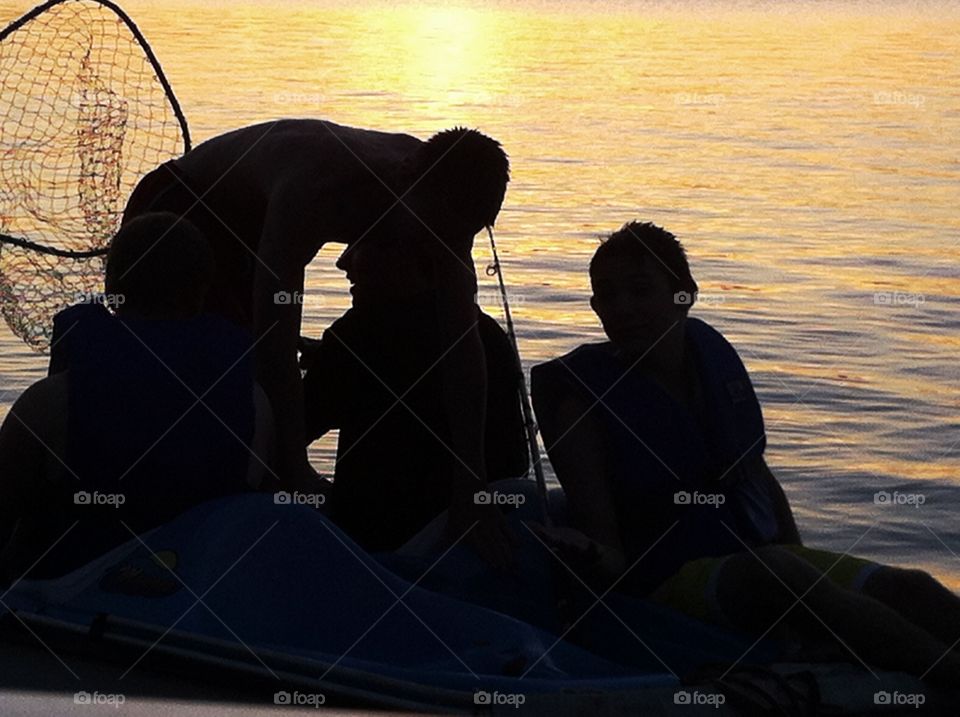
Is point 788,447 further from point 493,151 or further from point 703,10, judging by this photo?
point 703,10

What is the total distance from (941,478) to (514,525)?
2.81 metres

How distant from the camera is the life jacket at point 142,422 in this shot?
373 cm

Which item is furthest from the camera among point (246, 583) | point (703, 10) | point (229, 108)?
point (703, 10)

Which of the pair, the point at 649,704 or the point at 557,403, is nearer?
the point at 649,704

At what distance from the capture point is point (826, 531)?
6039 mm

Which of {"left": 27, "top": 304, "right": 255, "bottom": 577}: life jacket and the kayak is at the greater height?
{"left": 27, "top": 304, "right": 255, "bottom": 577}: life jacket

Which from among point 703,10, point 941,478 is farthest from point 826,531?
point 703,10
